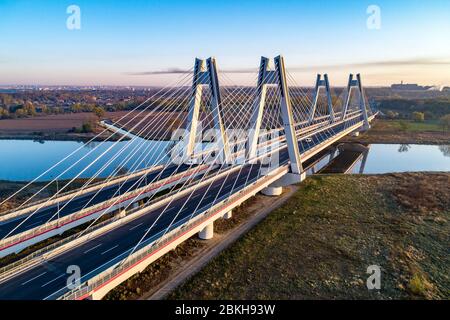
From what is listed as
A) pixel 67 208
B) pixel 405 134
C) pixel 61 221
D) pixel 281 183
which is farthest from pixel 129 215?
pixel 405 134

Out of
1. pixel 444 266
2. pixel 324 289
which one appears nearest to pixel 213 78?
pixel 324 289

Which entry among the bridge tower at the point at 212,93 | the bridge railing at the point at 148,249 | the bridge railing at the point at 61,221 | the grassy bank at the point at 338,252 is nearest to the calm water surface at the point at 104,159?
the bridge tower at the point at 212,93

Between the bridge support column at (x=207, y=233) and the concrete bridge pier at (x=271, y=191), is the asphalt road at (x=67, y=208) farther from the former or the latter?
the concrete bridge pier at (x=271, y=191)

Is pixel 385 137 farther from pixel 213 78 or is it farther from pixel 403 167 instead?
pixel 213 78

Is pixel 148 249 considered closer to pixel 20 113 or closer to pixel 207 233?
pixel 207 233

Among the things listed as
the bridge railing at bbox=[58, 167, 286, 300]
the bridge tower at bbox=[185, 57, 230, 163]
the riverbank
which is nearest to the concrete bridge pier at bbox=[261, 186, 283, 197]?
the bridge tower at bbox=[185, 57, 230, 163]
